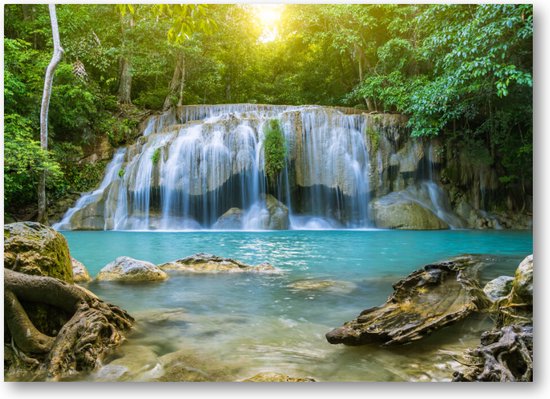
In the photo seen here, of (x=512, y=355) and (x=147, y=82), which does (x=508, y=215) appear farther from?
(x=147, y=82)

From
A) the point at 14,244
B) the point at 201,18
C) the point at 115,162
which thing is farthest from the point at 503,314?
the point at 115,162

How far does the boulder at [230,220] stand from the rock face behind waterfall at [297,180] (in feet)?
0.09

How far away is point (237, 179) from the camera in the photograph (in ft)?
37.6

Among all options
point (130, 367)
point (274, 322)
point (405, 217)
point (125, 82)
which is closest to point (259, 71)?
point (125, 82)

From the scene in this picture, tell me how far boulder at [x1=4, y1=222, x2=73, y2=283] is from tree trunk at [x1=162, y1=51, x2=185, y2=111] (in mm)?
11854

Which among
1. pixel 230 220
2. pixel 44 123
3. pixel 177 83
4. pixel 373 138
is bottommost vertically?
pixel 230 220

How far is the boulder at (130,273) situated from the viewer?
3854mm

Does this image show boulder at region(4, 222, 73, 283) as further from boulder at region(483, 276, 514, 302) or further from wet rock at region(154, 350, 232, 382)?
boulder at region(483, 276, 514, 302)

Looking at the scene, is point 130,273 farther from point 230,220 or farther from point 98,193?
point 98,193

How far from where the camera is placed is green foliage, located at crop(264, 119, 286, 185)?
458 inches

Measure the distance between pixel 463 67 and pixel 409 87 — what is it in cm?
584

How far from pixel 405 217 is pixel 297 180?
10.3 ft

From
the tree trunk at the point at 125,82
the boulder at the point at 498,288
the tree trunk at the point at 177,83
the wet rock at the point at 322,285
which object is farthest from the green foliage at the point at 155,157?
the boulder at the point at 498,288

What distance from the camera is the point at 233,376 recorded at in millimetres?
1908
